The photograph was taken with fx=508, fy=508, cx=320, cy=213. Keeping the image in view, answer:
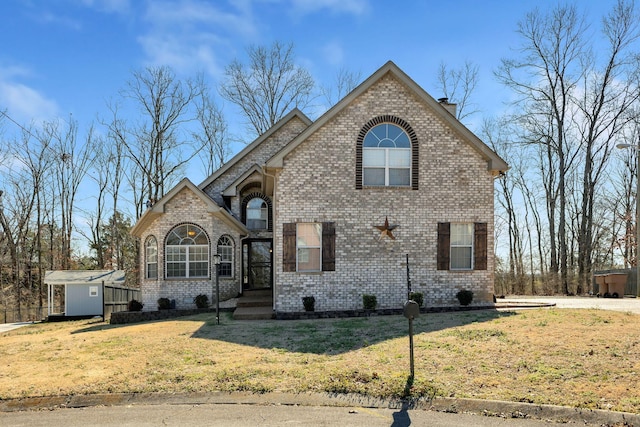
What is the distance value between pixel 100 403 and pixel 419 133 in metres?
12.0

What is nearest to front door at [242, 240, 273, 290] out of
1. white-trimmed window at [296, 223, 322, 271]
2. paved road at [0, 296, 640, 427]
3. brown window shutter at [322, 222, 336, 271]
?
white-trimmed window at [296, 223, 322, 271]

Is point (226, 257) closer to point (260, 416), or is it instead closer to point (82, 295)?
point (82, 295)

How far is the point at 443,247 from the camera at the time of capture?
1606 centimetres

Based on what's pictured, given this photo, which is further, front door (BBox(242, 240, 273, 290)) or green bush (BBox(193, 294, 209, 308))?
front door (BBox(242, 240, 273, 290))

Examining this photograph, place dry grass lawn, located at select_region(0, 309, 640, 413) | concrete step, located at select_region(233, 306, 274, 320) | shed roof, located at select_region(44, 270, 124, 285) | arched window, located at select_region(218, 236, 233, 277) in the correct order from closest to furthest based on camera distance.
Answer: dry grass lawn, located at select_region(0, 309, 640, 413)
concrete step, located at select_region(233, 306, 274, 320)
arched window, located at select_region(218, 236, 233, 277)
shed roof, located at select_region(44, 270, 124, 285)

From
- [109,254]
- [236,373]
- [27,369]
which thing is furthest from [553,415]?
[109,254]

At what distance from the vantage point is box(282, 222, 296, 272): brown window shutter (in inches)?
623

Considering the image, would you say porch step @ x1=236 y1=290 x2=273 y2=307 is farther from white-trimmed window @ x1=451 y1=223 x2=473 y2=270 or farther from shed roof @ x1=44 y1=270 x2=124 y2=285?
shed roof @ x1=44 y1=270 x2=124 y2=285

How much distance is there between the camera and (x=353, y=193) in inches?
631

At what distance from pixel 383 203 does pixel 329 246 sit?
2.19 meters

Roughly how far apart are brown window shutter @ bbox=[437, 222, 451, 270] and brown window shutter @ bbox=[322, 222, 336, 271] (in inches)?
132

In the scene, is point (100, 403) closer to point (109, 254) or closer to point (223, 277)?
point (223, 277)

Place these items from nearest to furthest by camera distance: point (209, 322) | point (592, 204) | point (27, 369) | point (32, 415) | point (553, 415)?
point (553, 415) → point (32, 415) → point (27, 369) → point (209, 322) → point (592, 204)

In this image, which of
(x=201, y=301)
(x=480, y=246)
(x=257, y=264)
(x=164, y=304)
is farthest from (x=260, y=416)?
(x=257, y=264)
